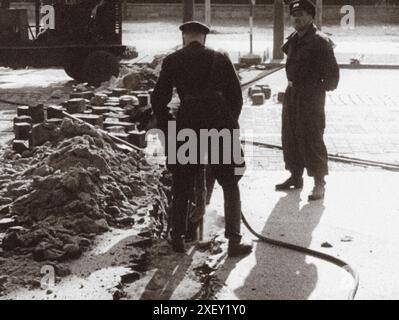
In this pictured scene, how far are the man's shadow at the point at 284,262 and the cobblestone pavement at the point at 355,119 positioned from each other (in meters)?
2.66

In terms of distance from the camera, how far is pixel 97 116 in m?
10.8

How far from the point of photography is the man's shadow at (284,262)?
5.79 metres

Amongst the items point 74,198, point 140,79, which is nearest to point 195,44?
point 74,198

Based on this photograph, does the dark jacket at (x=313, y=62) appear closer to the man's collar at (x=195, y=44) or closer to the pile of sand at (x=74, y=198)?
the pile of sand at (x=74, y=198)

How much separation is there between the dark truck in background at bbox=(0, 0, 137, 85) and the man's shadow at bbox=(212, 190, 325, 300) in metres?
10.4

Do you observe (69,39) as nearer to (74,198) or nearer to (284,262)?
(74,198)

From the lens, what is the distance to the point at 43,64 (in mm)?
18234

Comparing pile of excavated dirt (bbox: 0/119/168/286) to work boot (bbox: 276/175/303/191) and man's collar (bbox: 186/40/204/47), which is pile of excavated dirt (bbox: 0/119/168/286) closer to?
work boot (bbox: 276/175/303/191)

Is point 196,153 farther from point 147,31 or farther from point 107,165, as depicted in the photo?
point 147,31

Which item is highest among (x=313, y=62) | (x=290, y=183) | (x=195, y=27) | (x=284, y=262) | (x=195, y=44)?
(x=195, y=27)

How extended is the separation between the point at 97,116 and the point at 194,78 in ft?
15.1

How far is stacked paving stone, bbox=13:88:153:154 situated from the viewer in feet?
32.8

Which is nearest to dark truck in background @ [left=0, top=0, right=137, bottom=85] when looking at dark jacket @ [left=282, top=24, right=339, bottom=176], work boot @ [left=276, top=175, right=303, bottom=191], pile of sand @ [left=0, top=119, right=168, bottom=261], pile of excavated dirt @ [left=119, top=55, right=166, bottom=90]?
pile of excavated dirt @ [left=119, top=55, right=166, bottom=90]
